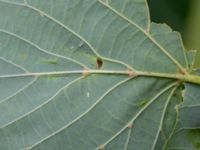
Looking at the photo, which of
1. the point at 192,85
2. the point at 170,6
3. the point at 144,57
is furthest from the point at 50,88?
the point at 170,6

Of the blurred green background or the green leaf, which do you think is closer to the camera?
the green leaf

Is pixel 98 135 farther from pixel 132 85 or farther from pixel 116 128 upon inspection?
pixel 132 85

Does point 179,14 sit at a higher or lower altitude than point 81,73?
higher

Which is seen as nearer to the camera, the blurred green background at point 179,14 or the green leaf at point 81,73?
the green leaf at point 81,73

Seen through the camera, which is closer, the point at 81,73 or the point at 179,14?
the point at 81,73
